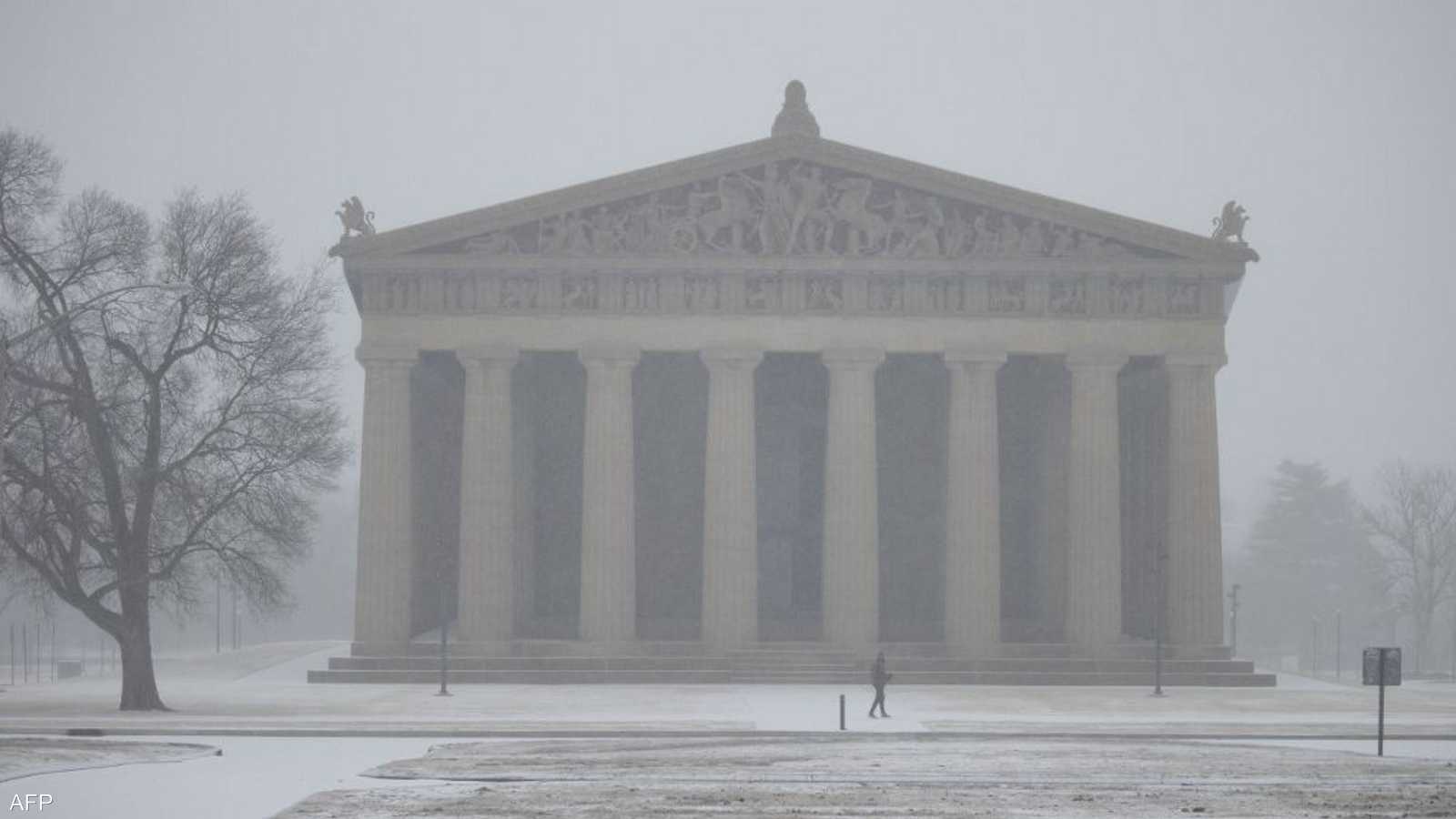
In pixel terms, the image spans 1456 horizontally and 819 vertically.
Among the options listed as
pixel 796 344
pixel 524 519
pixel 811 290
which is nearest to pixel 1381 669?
pixel 796 344

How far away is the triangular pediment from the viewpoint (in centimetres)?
6550

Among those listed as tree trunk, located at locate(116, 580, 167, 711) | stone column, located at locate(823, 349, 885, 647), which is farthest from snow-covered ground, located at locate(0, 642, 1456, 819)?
stone column, located at locate(823, 349, 885, 647)

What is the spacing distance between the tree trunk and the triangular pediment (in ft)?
57.3

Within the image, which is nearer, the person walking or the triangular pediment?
the person walking

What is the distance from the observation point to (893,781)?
32.0 metres

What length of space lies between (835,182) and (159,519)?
23.9m

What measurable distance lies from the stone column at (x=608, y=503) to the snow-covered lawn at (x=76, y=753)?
27.2 m

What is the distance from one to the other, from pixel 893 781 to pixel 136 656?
79.4 ft

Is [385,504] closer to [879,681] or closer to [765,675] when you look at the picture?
[765,675]

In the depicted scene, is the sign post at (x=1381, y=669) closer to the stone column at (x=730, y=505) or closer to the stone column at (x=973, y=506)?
the stone column at (x=973, y=506)

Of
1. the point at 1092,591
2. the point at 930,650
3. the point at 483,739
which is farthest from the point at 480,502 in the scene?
the point at 483,739

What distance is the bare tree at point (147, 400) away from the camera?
4922 centimetres

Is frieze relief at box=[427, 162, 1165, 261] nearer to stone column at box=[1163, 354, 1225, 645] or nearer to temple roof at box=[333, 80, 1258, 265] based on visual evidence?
temple roof at box=[333, 80, 1258, 265]

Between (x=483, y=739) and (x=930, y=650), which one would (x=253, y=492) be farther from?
(x=930, y=650)
